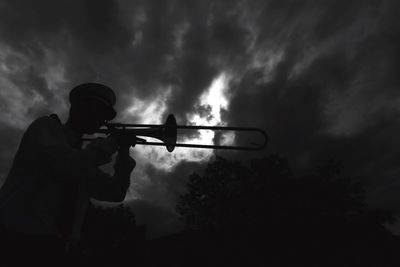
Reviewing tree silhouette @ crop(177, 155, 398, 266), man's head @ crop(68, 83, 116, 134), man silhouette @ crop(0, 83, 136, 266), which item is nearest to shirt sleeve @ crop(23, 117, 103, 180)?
man silhouette @ crop(0, 83, 136, 266)

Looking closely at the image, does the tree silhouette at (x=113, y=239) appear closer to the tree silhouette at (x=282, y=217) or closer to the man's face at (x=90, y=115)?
the tree silhouette at (x=282, y=217)

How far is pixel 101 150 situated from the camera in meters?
2.26

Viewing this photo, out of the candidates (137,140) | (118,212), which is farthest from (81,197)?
(118,212)

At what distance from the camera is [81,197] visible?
7.84 feet

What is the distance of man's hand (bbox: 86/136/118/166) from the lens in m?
2.21

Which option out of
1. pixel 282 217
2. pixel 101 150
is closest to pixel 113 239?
pixel 282 217

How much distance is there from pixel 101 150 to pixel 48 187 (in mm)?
456

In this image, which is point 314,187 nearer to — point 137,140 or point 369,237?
point 369,237

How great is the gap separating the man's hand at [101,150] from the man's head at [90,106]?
0.86 ft

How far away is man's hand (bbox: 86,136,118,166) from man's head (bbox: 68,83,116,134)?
261 mm

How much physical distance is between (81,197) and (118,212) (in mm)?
Answer: 51316

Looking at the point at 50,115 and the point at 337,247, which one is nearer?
the point at 50,115

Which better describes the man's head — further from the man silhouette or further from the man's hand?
the man's hand

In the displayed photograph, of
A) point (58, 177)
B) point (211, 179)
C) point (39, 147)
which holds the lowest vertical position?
point (58, 177)
